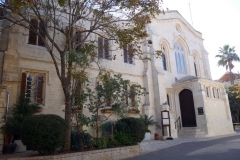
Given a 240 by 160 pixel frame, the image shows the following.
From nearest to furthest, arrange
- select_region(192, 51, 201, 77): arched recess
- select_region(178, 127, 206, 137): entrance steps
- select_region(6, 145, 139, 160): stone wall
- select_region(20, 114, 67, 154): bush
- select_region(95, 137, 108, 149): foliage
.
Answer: select_region(20, 114, 67, 154): bush
select_region(6, 145, 139, 160): stone wall
select_region(95, 137, 108, 149): foliage
select_region(178, 127, 206, 137): entrance steps
select_region(192, 51, 201, 77): arched recess

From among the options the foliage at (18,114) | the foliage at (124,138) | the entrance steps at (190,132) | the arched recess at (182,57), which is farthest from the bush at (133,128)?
the arched recess at (182,57)

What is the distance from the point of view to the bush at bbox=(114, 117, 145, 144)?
9.55 metres

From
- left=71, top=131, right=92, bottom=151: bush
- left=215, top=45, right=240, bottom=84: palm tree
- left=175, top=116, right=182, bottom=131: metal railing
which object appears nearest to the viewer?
left=71, top=131, right=92, bottom=151: bush

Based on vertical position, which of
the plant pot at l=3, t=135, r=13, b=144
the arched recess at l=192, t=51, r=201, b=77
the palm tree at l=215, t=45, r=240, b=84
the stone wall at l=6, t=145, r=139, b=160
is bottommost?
the stone wall at l=6, t=145, r=139, b=160

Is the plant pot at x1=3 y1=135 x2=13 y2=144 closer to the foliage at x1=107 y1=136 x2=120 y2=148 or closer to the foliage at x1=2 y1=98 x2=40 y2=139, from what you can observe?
the foliage at x1=2 y1=98 x2=40 y2=139

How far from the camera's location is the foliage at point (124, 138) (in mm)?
9266

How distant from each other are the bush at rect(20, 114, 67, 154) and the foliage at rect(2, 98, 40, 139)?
A: 7.86 ft

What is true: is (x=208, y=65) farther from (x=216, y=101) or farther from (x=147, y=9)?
(x=147, y=9)

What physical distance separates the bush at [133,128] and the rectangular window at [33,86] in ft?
16.4

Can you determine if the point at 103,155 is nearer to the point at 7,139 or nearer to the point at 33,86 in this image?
the point at 7,139

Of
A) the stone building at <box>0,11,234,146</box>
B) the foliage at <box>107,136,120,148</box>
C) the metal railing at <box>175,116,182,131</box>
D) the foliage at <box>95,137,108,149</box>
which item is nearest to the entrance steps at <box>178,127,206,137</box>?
the stone building at <box>0,11,234,146</box>

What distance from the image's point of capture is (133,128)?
9.62 m

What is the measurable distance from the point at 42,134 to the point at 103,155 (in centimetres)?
267

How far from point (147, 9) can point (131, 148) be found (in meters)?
6.50
